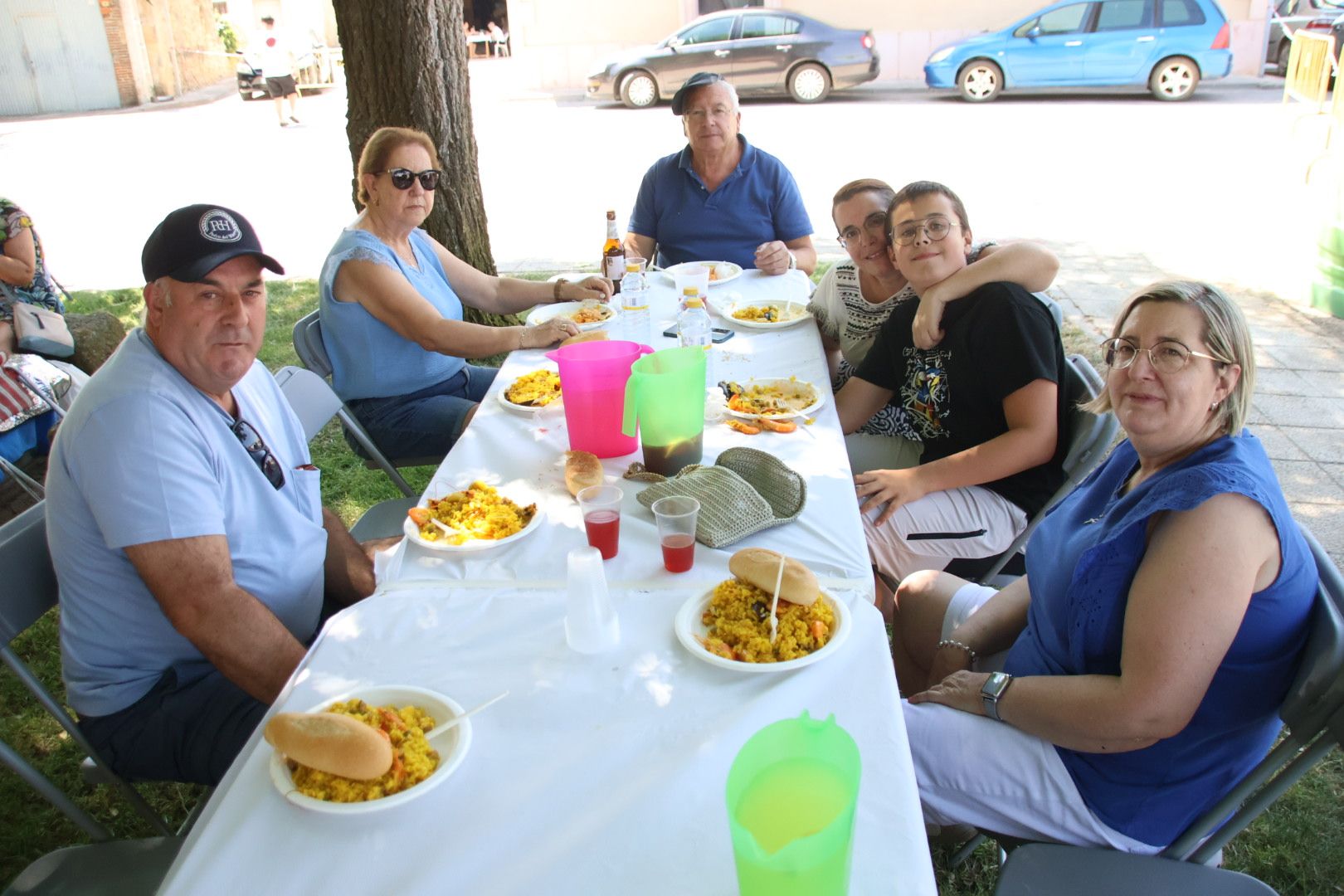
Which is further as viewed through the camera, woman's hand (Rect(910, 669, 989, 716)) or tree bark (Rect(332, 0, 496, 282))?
tree bark (Rect(332, 0, 496, 282))

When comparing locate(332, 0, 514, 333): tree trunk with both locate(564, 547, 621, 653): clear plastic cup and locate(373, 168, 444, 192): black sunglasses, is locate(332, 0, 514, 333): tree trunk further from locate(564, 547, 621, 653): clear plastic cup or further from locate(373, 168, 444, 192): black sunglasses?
locate(564, 547, 621, 653): clear plastic cup

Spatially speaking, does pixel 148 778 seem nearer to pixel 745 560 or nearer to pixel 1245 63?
pixel 745 560

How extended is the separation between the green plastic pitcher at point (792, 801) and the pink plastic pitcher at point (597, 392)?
1.33 m

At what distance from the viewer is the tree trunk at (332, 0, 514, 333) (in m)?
4.93

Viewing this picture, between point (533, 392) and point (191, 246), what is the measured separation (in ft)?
3.72

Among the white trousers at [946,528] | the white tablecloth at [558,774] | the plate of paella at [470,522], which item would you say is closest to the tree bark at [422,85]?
the plate of paella at [470,522]

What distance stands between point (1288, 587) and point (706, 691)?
3.34 ft

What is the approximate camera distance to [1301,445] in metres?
4.31

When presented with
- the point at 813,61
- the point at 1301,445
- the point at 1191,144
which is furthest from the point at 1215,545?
the point at 813,61

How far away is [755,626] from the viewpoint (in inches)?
63.7

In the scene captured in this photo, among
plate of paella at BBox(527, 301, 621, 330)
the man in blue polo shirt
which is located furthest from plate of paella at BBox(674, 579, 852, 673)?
the man in blue polo shirt

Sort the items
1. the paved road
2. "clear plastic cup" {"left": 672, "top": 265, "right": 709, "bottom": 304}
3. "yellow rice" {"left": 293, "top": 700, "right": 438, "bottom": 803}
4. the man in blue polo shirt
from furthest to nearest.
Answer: the paved road
the man in blue polo shirt
"clear plastic cup" {"left": 672, "top": 265, "right": 709, "bottom": 304}
"yellow rice" {"left": 293, "top": 700, "right": 438, "bottom": 803}

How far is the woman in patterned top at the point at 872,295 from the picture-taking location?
8.86 feet

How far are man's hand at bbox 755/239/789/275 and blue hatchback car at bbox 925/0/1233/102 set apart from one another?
12281 millimetres
